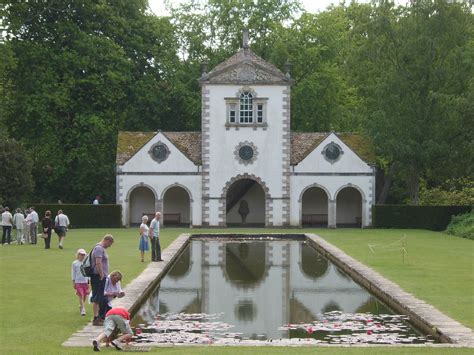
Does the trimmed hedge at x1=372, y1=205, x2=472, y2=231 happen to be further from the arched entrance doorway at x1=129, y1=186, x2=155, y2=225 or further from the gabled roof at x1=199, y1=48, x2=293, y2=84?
the arched entrance doorway at x1=129, y1=186, x2=155, y2=225

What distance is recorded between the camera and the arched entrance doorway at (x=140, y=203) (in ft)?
162

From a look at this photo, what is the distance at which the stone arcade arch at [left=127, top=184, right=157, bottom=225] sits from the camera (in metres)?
49.4

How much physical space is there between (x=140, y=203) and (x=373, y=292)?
99.1 ft

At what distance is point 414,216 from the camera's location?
45.4 meters

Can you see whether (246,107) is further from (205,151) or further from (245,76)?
(205,151)

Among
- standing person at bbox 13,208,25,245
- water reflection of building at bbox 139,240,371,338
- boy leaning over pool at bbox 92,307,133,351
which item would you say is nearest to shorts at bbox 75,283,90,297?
water reflection of building at bbox 139,240,371,338

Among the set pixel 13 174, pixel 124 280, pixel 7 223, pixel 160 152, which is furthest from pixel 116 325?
pixel 160 152

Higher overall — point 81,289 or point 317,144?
point 317,144

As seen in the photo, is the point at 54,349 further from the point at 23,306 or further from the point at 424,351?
the point at 424,351

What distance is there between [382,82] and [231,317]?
30986mm

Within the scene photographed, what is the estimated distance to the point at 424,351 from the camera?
12.8m

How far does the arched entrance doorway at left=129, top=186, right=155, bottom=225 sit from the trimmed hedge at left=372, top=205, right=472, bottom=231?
13019mm

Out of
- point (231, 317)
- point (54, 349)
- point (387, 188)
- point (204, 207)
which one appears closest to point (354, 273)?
point (231, 317)

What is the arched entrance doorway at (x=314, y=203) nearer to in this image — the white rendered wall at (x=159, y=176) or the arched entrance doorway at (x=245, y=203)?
the arched entrance doorway at (x=245, y=203)
